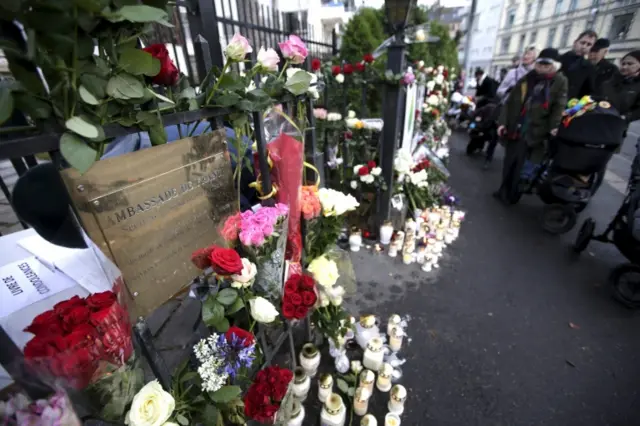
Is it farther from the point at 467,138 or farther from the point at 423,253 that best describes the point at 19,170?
the point at 467,138

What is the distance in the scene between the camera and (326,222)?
160cm

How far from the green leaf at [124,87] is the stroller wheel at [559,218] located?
4058 mm

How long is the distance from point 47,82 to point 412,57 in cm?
670

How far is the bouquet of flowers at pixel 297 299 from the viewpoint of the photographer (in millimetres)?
1176

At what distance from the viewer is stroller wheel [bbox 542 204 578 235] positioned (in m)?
3.22

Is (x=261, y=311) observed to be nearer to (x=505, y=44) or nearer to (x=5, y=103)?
(x=5, y=103)

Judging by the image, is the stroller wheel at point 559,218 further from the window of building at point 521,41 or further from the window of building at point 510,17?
the window of building at point 510,17

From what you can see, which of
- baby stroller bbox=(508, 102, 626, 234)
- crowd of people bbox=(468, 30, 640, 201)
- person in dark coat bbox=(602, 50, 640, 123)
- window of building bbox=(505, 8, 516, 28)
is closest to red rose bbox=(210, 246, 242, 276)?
baby stroller bbox=(508, 102, 626, 234)

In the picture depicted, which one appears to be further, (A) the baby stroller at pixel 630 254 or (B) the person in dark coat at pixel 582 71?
(B) the person in dark coat at pixel 582 71

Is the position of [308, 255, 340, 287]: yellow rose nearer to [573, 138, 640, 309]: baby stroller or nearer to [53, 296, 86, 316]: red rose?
[53, 296, 86, 316]: red rose

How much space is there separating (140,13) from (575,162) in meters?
3.79

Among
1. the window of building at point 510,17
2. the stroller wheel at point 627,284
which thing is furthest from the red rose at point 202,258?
the window of building at point 510,17

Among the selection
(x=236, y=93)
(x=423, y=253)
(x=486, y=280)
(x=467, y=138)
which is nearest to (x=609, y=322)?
(x=486, y=280)

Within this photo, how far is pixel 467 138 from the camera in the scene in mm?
7863
